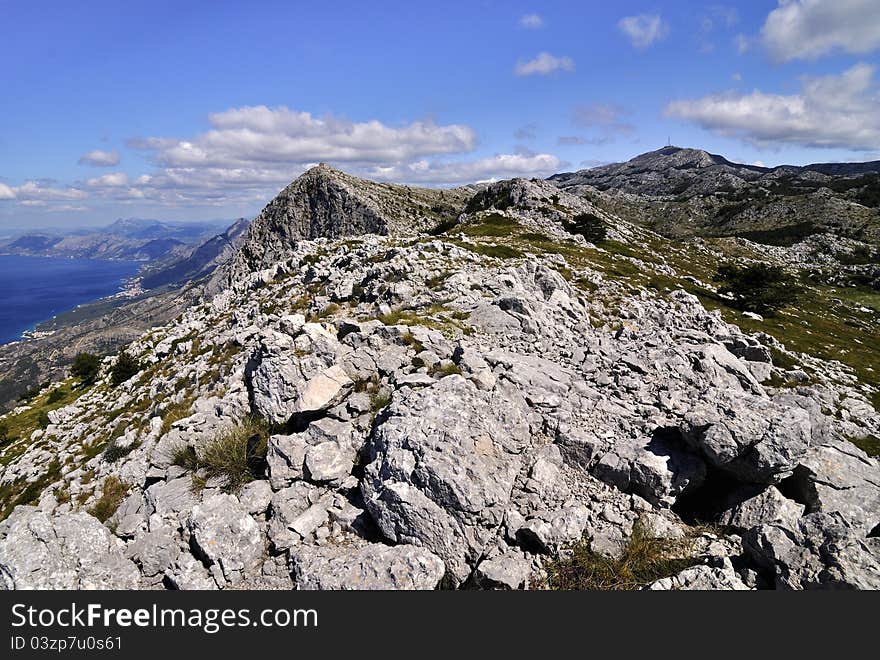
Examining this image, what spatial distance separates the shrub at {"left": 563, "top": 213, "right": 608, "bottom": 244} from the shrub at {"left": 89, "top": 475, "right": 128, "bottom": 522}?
58.4 m

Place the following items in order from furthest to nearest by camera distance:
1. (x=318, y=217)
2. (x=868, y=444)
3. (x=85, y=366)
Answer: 1. (x=318, y=217)
2. (x=85, y=366)
3. (x=868, y=444)

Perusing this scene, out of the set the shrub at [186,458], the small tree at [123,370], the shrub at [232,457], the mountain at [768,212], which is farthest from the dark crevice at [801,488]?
the mountain at [768,212]

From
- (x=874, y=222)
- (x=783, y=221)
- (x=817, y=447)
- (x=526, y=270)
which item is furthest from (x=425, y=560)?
(x=783, y=221)

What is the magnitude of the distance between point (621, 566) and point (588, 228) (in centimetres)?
5888

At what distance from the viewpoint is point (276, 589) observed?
713cm

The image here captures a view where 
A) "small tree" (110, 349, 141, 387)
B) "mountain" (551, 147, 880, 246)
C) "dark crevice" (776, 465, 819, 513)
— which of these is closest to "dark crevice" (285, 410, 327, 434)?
"dark crevice" (776, 465, 819, 513)

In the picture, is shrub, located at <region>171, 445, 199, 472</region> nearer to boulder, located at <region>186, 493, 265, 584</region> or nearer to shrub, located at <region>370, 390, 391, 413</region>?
boulder, located at <region>186, 493, 265, 584</region>

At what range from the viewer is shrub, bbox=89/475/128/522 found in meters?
10.2

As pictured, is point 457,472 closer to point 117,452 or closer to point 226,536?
point 226,536

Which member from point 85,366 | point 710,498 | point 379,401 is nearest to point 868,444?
point 710,498

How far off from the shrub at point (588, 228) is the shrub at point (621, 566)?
55428 mm

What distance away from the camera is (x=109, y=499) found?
10.7 meters

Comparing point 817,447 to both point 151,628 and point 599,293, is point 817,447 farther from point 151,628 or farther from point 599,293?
point 599,293

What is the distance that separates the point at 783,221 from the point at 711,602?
162 meters
